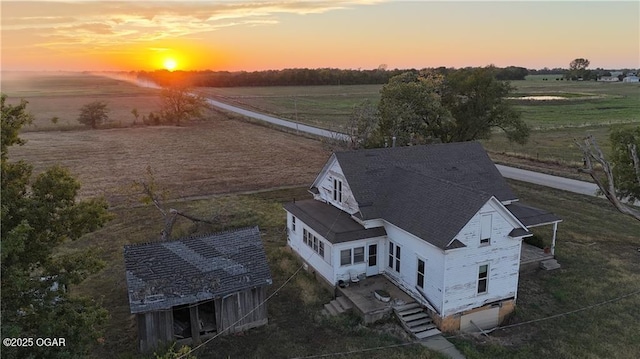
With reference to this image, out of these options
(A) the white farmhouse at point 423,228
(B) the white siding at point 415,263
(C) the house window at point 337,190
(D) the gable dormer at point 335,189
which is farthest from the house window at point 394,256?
(C) the house window at point 337,190

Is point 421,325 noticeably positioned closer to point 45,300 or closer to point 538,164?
point 45,300

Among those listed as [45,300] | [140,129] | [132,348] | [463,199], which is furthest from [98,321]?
[140,129]

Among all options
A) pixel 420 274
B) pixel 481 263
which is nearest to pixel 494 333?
pixel 481 263

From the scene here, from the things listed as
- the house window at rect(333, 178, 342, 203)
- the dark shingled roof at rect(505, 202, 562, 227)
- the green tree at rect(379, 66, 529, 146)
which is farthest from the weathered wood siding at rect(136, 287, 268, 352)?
the green tree at rect(379, 66, 529, 146)

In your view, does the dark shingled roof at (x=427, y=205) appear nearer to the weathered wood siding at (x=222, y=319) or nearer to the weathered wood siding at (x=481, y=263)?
the weathered wood siding at (x=481, y=263)

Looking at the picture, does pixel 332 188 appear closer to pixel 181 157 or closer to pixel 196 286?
pixel 196 286

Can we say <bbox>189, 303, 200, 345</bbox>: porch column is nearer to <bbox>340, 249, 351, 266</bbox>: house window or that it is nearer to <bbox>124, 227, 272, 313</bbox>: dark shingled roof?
<bbox>124, 227, 272, 313</bbox>: dark shingled roof

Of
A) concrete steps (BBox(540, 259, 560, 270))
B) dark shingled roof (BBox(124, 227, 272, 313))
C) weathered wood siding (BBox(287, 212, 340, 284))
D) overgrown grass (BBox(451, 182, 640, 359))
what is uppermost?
dark shingled roof (BBox(124, 227, 272, 313))
